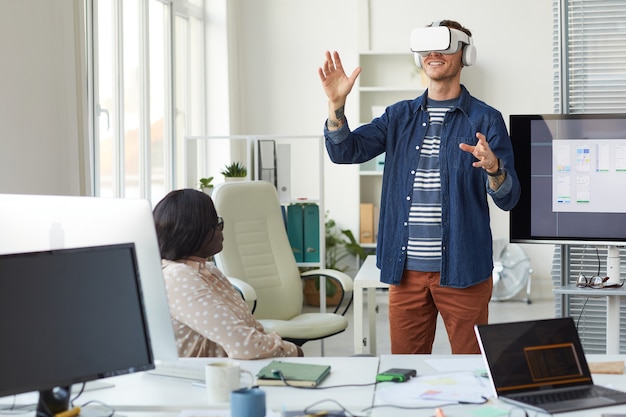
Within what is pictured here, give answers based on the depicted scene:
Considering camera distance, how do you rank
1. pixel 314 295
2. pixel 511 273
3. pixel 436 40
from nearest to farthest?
pixel 436 40 < pixel 314 295 < pixel 511 273

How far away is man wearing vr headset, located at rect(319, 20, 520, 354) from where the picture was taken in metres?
3.03

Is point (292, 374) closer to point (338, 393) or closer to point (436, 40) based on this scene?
point (338, 393)

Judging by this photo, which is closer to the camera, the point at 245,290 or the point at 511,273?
the point at 245,290

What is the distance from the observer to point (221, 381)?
202cm

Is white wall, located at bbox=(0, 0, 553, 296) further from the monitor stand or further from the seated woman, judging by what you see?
the monitor stand

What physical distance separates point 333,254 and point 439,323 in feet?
4.24

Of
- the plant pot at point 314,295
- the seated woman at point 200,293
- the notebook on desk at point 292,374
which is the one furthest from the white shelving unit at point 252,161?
the notebook on desk at point 292,374

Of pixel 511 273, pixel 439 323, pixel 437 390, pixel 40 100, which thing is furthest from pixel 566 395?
pixel 511 273

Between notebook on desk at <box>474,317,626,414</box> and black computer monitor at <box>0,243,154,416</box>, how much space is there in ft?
2.77

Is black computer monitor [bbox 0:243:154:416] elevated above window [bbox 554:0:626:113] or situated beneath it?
situated beneath

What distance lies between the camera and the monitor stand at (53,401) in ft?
5.84

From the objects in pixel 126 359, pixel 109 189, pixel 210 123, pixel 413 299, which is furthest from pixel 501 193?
pixel 210 123

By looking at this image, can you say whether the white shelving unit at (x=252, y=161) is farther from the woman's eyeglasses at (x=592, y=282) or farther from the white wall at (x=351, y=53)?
the woman's eyeglasses at (x=592, y=282)

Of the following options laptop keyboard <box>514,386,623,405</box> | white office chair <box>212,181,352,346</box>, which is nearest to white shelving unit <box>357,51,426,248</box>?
white office chair <box>212,181,352,346</box>
